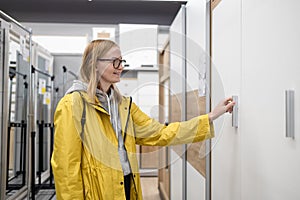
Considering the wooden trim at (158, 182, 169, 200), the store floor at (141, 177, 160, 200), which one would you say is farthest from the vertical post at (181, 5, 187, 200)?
the store floor at (141, 177, 160, 200)

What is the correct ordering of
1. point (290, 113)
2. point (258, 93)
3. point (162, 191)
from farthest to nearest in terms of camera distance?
point (162, 191)
point (258, 93)
point (290, 113)

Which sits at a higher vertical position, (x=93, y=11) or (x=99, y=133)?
(x=93, y=11)

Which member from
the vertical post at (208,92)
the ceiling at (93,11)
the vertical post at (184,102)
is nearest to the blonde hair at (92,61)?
the vertical post at (208,92)

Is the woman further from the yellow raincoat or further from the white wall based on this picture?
the white wall

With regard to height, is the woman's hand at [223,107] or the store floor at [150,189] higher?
the woman's hand at [223,107]

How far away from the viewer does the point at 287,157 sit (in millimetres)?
902

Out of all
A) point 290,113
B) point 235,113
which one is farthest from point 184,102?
point 290,113

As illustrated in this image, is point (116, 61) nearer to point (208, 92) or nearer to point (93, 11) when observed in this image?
point (208, 92)

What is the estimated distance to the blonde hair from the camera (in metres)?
1.52

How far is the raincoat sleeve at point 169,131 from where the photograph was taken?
154 centimetres

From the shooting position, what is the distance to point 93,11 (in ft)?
7.82

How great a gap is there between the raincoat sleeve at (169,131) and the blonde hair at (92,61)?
250 millimetres

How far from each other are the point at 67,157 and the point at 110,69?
17.1 inches

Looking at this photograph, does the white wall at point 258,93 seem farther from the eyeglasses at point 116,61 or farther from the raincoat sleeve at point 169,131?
the eyeglasses at point 116,61
